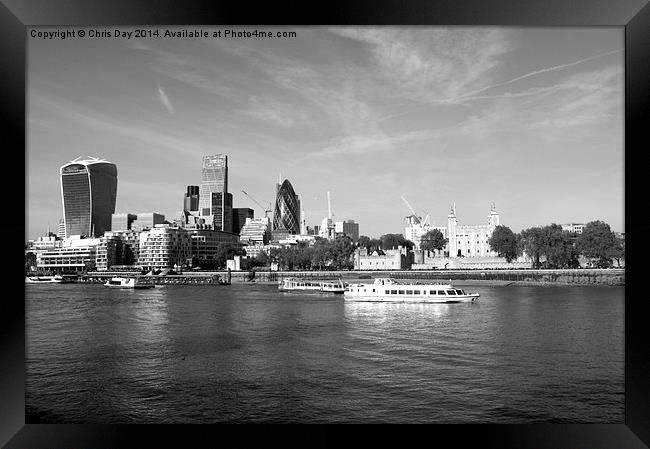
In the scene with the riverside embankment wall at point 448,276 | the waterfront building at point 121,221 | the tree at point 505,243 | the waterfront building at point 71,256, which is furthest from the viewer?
the tree at point 505,243

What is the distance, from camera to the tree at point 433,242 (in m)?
41.3

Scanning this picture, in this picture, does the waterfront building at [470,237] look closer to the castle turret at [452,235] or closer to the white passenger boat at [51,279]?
the castle turret at [452,235]

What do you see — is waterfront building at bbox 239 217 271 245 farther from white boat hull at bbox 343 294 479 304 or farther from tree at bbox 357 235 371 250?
white boat hull at bbox 343 294 479 304

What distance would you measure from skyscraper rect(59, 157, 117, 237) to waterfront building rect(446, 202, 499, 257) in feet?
78.0

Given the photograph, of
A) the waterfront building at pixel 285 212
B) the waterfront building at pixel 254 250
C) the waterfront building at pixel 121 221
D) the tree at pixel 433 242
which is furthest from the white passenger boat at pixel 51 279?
the waterfront building at pixel 285 212

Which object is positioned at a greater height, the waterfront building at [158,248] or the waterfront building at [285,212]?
the waterfront building at [285,212]

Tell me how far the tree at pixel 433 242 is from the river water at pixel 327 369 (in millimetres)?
28104

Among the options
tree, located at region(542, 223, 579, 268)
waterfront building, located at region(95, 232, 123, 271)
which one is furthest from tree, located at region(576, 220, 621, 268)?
waterfront building, located at region(95, 232, 123, 271)

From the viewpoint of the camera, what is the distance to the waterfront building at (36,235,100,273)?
33375mm

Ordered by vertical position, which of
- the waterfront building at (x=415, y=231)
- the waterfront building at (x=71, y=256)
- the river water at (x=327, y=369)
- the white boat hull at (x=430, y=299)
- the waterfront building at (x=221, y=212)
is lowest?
the white boat hull at (x=430, y=299)

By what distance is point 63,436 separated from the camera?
3.61 metres
